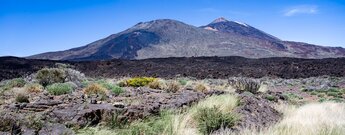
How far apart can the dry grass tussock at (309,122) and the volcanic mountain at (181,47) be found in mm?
87964

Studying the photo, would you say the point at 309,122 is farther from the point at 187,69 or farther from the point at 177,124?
the point at 187,69

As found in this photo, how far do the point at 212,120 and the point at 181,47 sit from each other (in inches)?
4084

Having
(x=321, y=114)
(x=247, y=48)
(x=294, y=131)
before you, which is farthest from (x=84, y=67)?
(x=247, y=48)

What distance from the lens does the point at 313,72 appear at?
42875mm

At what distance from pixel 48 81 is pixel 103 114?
13.1 m

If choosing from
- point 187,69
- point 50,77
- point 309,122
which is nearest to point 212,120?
point 309,122

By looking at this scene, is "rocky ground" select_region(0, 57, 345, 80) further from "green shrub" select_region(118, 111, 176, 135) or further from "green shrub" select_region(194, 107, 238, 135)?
"green shrub" select_region(118, 111, 176, 135)

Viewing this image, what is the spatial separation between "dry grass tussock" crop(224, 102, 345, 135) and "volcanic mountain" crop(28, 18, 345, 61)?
88.0 meters

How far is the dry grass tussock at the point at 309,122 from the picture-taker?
25.5ft

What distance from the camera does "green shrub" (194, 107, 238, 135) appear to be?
29.1ft

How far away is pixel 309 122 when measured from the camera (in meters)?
9.92

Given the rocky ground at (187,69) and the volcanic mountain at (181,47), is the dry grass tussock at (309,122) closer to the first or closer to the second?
the rocky ground at (187,69)

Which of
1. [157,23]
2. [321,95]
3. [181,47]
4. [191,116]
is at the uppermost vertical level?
[157,23]

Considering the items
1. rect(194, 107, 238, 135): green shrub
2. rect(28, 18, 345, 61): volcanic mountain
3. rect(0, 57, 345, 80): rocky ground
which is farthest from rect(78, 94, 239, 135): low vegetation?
rect(28, 18, 345, 61): volcanic mountain
